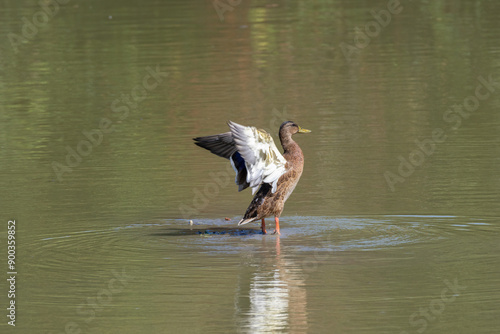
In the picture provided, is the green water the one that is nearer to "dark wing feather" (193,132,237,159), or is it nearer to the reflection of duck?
the reflection of duck

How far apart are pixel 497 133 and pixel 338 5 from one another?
1821cm

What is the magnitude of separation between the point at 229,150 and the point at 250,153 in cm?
94

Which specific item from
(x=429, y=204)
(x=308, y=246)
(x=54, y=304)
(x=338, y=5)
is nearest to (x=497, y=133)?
(x=429, y=204)

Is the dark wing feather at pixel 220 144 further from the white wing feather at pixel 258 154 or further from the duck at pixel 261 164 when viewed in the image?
the white wing feather at pixel 258 154

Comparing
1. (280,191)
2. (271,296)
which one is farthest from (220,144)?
(271,296)

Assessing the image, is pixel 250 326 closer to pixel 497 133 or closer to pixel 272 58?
pixel 497 133

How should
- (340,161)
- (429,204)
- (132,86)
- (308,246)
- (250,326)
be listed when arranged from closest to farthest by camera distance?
(250,326) < (308,246) < (429,204) < (340,161) < (132,86)

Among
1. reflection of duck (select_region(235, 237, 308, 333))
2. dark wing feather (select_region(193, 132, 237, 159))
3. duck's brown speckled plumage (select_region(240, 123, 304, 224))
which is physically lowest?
reflection of duck (select_region(235, 237, 308, 333))

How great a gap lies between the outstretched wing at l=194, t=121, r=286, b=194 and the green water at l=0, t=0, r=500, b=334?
65 centimetres

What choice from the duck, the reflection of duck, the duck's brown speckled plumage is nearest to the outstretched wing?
the duck

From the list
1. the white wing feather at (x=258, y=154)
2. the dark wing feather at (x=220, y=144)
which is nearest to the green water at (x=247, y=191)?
the white wing feather at (x=258, y=154)

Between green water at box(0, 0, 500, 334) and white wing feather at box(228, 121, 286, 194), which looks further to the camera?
white wing feather at box(228, 121, 286, 194)

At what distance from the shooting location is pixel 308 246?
32.9 ft

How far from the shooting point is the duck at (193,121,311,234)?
1014cm
